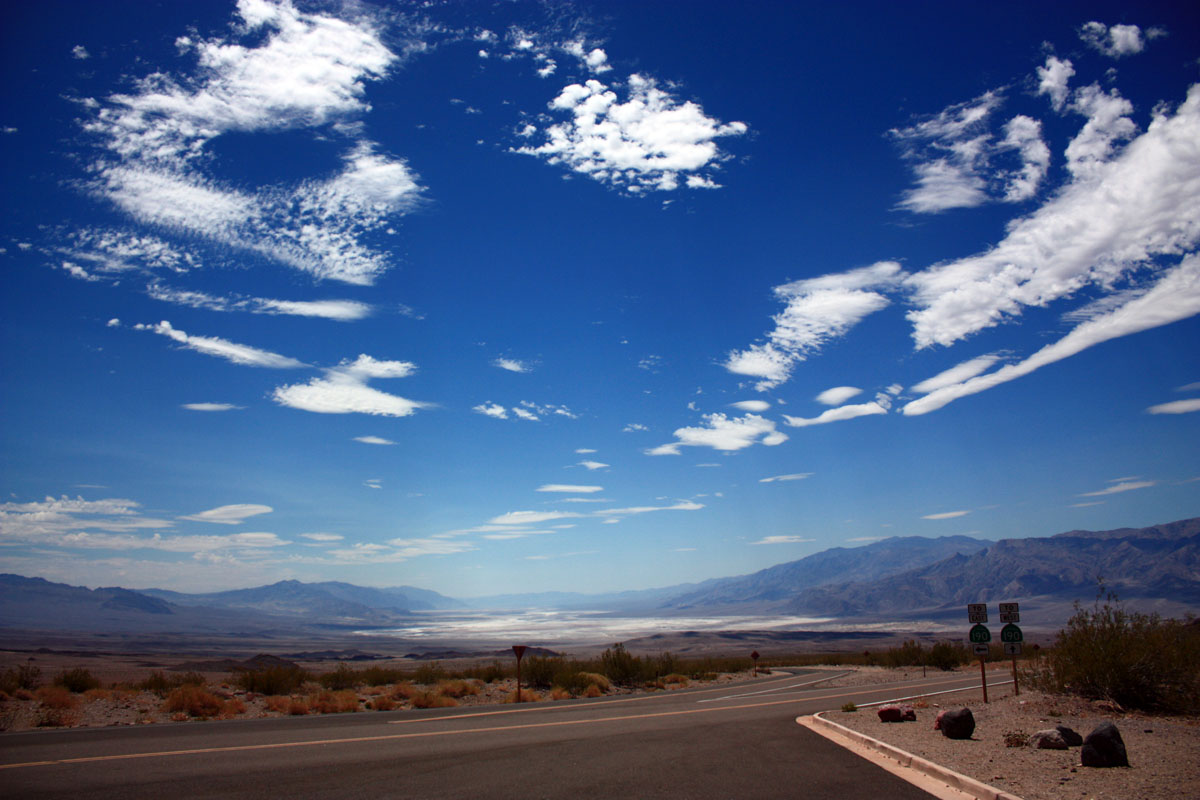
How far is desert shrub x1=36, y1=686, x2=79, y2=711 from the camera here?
16.8 meters

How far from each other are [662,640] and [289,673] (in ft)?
341

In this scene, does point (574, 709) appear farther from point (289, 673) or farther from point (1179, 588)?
point (1179, 588)

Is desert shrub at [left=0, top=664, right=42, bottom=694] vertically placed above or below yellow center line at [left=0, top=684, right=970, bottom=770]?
below

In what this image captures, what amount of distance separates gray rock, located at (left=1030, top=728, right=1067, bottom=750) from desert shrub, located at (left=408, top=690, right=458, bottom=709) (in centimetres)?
1427

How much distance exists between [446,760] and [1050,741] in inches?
362

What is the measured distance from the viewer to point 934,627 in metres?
167

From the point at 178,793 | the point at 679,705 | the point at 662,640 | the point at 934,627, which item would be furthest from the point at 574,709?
the point at 934,627

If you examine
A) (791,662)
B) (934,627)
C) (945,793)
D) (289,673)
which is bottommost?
(934,627)

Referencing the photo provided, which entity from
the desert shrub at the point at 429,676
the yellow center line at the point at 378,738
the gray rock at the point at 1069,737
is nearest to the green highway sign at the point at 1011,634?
the yellow center line at the point at 378,738

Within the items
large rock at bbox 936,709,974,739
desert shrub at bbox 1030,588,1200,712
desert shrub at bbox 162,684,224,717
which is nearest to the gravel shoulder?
large rock at bbox 936,709,974,739

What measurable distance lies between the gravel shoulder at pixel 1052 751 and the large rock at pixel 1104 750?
0.14 meters

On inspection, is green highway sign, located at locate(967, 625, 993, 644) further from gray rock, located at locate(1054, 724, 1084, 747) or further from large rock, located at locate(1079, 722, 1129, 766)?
large rock, located at locate(1079, 722, 1129, 766)

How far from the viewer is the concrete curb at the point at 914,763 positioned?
7.71 m

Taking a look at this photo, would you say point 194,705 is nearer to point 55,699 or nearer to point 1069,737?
point 55,699
